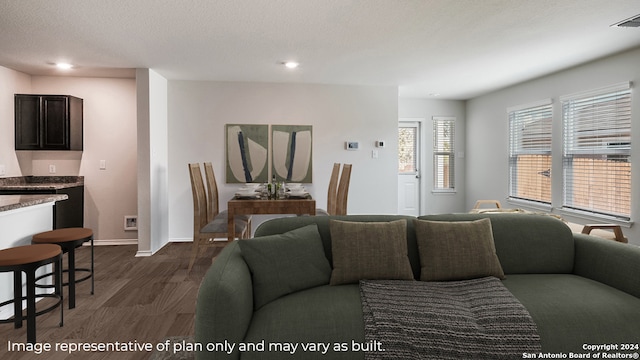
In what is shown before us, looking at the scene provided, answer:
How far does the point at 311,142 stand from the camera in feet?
18.6

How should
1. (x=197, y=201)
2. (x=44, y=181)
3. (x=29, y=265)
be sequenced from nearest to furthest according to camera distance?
(x=29, y=265) < (x=197, y=201) < (x=44, y=181)

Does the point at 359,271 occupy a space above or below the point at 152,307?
above

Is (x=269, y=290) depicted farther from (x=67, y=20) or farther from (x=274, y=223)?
(x=67, y=20)

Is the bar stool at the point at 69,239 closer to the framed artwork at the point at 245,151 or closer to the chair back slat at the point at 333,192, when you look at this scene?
the framed artwork at the point at 245,151

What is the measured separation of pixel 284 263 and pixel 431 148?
5733 millimetres

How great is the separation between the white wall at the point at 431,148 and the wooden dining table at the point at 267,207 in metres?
3.73

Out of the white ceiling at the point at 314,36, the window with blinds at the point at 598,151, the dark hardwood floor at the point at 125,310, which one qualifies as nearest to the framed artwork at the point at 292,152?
the white ceiling at the point at 314,36

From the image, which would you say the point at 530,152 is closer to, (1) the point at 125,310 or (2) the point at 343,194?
(2) the point at 343,194

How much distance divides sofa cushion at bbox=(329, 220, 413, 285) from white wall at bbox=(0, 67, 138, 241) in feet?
13.8

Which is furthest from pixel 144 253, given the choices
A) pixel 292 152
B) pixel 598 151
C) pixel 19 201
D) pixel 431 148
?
pixel 598 151

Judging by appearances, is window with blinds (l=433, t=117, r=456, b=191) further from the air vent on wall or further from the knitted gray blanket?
the knitted gray blanket

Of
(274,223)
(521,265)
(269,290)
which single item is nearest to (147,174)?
(274,223)

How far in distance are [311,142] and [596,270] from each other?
4.08 metres

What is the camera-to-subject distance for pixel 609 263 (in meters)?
2.12
